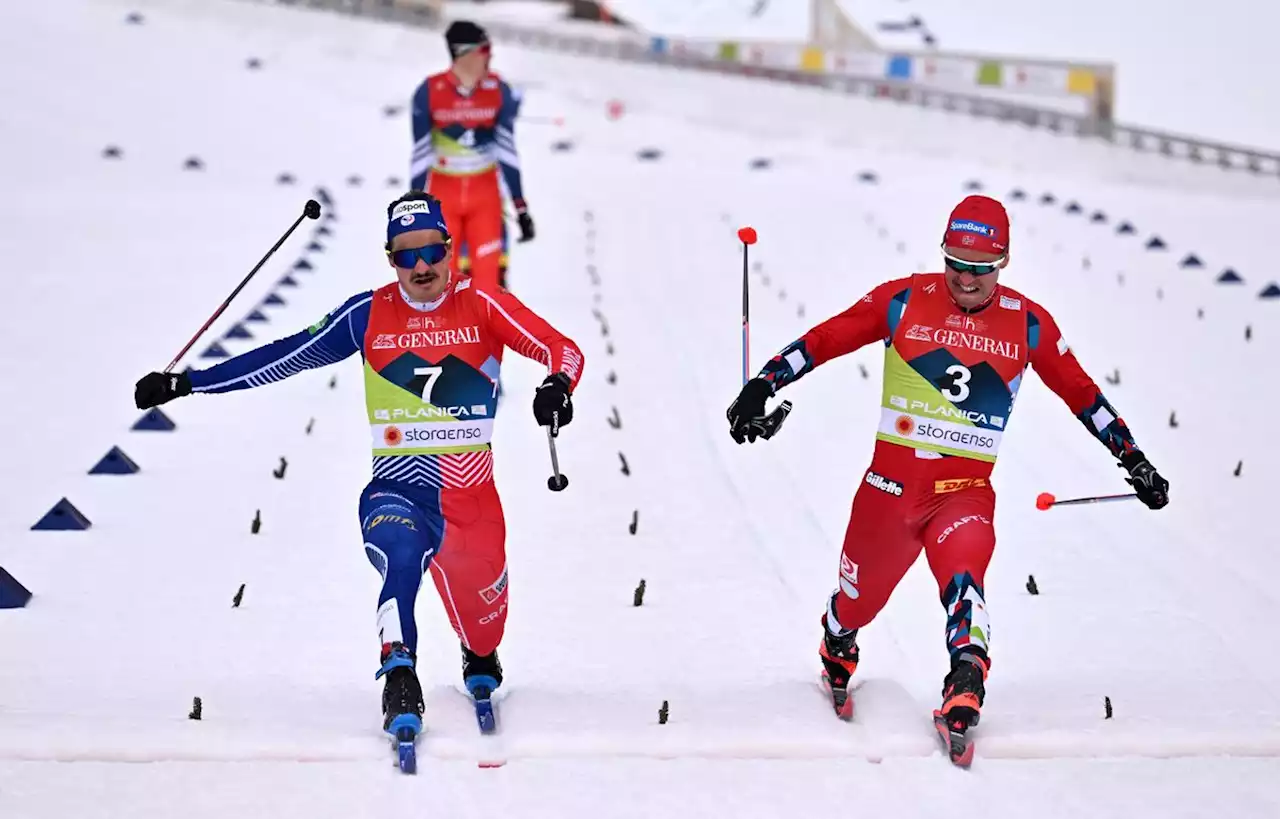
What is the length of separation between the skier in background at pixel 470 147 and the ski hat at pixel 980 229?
496cm

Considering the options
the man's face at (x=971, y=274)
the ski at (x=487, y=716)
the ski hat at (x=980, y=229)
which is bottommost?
the ski at (x=487, y=716)

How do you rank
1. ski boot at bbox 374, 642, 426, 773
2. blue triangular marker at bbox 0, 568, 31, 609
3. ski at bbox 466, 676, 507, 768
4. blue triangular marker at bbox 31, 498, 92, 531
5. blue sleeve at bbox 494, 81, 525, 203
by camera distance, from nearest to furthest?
ski boot at bbox 374, 642, 426, 773
ski at bbox 466, 676, 507, 768
blue triangular marker at bbox 0, 568, 31, 609
blue triangular marker at bbox 31, 498, 92, 531
blue sleeve at bbox 494, 81, 525, 203

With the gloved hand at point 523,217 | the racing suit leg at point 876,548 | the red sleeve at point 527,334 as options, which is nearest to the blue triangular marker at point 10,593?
the red sleeve at point 527,334

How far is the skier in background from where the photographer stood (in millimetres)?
10172

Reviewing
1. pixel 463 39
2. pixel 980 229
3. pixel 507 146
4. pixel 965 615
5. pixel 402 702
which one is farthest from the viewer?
pixel 507 146

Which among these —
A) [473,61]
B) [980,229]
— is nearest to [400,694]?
[980,229]

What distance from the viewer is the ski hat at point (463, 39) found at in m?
10.1

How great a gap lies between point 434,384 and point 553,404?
51 cm

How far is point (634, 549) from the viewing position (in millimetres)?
7633

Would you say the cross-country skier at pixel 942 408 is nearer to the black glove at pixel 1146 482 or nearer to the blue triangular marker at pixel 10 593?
the black glove at pixel 1146 482

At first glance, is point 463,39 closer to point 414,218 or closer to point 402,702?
point 414,218

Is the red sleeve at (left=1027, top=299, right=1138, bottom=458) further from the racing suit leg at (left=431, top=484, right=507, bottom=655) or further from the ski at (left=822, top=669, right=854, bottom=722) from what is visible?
the racing suit leg at (left=431, top=484, right=507, bottom=655)

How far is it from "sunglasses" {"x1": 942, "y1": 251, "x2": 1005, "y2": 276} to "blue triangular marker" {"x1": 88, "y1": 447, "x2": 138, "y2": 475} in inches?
189

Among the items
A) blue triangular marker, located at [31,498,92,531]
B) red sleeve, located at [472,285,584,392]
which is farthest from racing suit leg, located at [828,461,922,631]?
blue triangular marker, located at [31,498,92,531]
